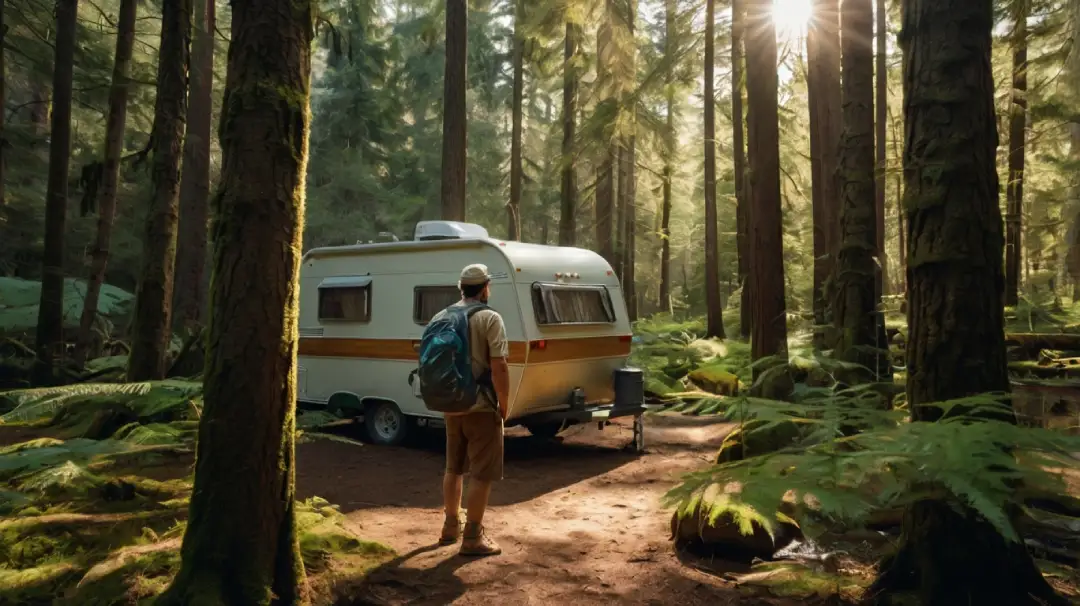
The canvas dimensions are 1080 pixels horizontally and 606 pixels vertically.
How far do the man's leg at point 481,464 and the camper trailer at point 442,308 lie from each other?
3.32m

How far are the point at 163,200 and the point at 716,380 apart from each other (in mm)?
9576

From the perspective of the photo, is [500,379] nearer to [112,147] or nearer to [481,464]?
[481,464]

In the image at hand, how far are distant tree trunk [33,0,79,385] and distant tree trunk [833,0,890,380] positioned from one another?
1160 cm

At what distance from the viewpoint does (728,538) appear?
516 cm

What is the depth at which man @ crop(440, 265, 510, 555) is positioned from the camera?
5.15m

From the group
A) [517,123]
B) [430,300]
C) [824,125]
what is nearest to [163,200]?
[430,300]

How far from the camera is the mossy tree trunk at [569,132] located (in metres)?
19.5

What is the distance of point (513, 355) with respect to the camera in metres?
8.65

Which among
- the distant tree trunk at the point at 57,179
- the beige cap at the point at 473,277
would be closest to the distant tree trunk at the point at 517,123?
the distant tree trunk at the point at 57,179

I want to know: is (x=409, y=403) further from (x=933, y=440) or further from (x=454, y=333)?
(x=933, y=440)

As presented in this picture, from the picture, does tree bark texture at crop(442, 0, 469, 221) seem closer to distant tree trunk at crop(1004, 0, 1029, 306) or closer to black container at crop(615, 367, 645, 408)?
black container at crop(615, 367, 645, 408)

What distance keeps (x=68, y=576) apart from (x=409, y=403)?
5.53 meters

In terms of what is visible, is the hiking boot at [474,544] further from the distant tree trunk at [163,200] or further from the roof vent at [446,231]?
the distant tree trunk at [163,200]

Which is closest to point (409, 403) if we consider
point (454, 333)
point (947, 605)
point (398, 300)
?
point (398, 300)
